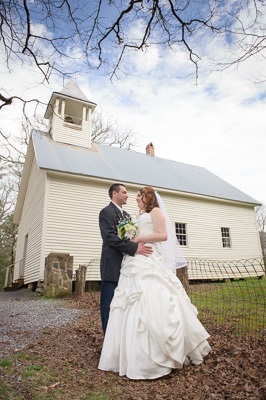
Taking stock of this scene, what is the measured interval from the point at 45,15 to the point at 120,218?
2.97m

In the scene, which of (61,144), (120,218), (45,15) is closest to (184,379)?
(120,218)

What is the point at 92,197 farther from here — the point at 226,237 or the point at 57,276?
the point at 226,237

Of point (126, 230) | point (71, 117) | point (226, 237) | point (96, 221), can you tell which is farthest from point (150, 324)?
point (71, 117)

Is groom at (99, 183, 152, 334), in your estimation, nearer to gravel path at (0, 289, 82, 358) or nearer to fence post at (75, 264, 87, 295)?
gravel path at (0, 289, 82, 358)

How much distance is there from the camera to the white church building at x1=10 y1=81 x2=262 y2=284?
37.4 ft

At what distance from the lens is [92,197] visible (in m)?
12.3

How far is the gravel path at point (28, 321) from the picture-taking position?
4.10m

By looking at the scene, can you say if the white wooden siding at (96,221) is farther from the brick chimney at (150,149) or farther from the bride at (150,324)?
the bride at (150,324)

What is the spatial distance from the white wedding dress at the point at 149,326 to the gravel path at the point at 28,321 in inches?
55.3

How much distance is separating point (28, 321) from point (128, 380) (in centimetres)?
352

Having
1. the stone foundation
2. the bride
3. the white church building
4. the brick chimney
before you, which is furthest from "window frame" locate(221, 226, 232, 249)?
the bride

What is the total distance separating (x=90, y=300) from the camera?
8336 millimetres

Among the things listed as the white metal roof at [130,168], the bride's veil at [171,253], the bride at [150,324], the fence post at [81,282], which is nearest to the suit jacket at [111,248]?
the bride at [150,324]

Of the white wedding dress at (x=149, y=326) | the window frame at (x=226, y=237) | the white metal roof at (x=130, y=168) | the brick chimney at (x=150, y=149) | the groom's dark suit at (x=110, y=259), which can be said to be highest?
the brick chimney at (x=150, y=149)
